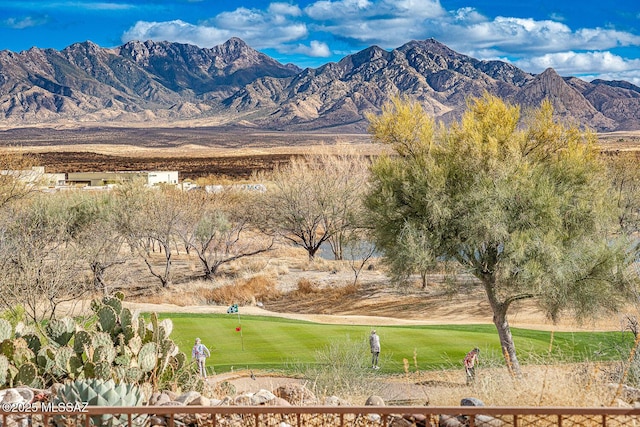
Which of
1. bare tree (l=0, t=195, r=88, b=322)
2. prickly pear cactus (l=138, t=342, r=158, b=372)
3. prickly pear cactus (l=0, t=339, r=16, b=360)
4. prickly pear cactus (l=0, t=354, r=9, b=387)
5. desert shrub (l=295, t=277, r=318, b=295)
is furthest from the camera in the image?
desert shrub (l=295, t=277, r=318, b=295)

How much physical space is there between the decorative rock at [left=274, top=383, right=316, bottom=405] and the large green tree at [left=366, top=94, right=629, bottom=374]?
696 centimetres

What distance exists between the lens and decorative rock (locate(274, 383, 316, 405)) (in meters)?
8.72

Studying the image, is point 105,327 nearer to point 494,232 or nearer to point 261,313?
point 494,232

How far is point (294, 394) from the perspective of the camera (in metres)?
8.87

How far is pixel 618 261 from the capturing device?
16.1 metres

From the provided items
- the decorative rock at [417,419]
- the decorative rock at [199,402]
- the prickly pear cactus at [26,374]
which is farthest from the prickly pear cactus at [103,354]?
the decorative rock at [417,419]

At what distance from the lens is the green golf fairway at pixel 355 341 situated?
16297 millimetres

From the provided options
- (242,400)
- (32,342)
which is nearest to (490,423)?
(242,400)

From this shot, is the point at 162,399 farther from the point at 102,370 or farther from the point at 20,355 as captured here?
the point at 20,355

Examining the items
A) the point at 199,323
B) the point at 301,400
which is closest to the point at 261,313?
the point at 199,323

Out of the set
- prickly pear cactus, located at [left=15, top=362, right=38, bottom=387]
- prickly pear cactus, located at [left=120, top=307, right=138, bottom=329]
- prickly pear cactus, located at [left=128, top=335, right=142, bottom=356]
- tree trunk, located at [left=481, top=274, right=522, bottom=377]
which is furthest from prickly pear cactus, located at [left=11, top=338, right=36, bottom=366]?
tree trunk, located at [left=481, top=274, right=522, bottom=377]

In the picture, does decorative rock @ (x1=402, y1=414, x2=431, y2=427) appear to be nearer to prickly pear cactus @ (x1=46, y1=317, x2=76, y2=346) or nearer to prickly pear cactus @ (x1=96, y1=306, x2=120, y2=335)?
prickly pear cactus @ (x1=96, y1=306, x2=120, y2=335)

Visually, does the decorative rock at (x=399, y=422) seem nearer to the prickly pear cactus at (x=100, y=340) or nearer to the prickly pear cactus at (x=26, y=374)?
the prickly pear cactus at (x=100, y=340)

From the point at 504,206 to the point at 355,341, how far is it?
5198 mm
